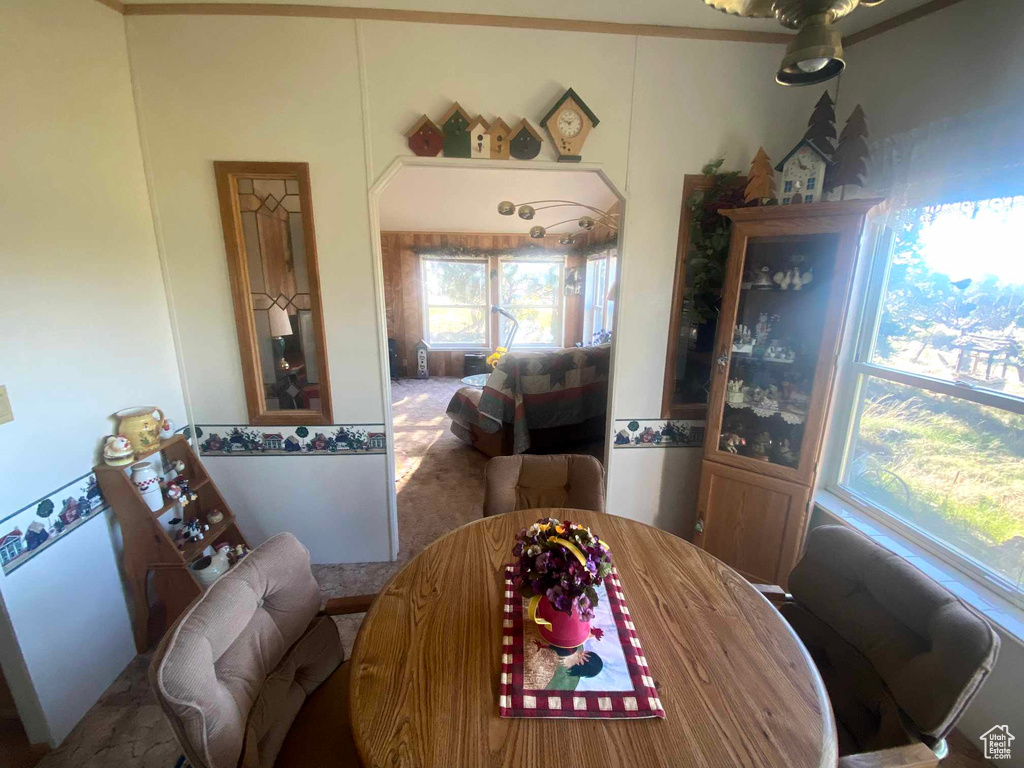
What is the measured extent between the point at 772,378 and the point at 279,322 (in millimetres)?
2477

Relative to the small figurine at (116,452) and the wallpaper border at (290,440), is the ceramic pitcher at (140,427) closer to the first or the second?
the small figurine at (116,452)

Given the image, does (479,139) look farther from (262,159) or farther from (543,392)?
(543,392)

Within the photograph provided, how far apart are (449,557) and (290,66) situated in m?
2.12

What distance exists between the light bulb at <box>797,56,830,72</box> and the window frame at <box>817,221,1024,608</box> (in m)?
1.35

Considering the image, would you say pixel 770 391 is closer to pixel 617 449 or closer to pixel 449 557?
pixel 617 449

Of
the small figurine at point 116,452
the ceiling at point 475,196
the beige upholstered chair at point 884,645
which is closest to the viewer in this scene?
the beige upholstered chair at point 884,645

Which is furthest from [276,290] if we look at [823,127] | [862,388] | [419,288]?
[419,288]

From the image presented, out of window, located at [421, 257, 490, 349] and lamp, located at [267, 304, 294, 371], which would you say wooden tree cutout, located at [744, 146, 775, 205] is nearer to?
lamp, located at [267, 304, 294, 371]

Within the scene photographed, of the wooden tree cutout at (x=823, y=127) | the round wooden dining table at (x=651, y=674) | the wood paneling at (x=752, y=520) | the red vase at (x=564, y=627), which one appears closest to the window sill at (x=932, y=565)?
the wood paneling at (x=752, y=520)

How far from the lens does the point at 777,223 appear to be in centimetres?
192

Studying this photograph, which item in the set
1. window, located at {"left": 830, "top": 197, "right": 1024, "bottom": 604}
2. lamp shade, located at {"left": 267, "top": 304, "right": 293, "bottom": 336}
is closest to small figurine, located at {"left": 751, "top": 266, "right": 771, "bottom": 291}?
window, located at {"left": 830, "top": 197, "right": 1024, "bottom": 604}

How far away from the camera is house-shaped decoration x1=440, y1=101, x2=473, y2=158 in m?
1.99

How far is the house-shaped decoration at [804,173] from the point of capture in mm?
1896

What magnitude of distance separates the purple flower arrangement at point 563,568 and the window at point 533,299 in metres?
6.18
